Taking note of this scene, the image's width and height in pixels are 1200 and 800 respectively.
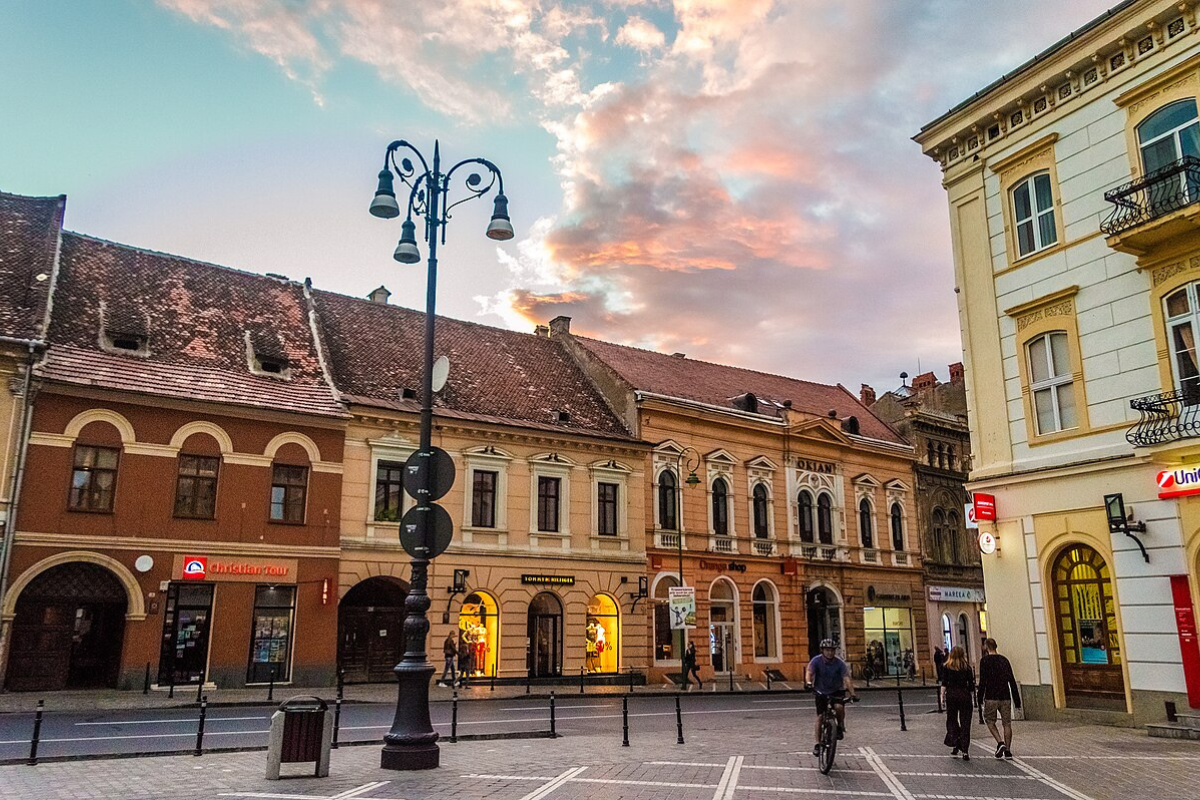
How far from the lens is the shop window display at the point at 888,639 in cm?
4094

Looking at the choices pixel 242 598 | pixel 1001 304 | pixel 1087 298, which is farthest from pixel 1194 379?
pixel 242 598

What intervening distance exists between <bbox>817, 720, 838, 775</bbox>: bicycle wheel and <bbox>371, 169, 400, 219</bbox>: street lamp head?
Answer: 31.2ft

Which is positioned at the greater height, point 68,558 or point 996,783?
point 68,558

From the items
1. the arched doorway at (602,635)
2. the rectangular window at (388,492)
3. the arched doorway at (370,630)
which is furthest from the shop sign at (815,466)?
the arched doorway at (370,630)

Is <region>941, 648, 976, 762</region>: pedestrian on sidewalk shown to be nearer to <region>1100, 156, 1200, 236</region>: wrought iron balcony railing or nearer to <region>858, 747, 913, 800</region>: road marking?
<region>858, 747, 913, 800</region>: road marking

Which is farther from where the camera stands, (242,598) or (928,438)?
(928,438)

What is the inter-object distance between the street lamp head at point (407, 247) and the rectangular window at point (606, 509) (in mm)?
21607

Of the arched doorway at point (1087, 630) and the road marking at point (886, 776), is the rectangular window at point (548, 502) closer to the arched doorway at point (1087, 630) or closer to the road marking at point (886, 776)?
the arched doorway at point (1087, 630)

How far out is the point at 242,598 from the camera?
86.2 feet

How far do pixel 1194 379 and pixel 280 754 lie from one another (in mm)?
16264

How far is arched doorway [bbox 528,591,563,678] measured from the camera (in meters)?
31.6

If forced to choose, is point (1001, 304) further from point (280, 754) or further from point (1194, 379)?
point (280, 754)

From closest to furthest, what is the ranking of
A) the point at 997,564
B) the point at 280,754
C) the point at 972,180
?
1. the point at 280,754
2. the point at 997,564
3. the point at 972,180

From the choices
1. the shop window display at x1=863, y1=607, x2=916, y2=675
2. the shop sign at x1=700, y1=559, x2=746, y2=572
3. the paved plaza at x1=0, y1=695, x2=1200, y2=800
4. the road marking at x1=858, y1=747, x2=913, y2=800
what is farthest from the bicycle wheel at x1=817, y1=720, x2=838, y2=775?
the shop window display at x1=863, y1=607, x2=916, y2=675
